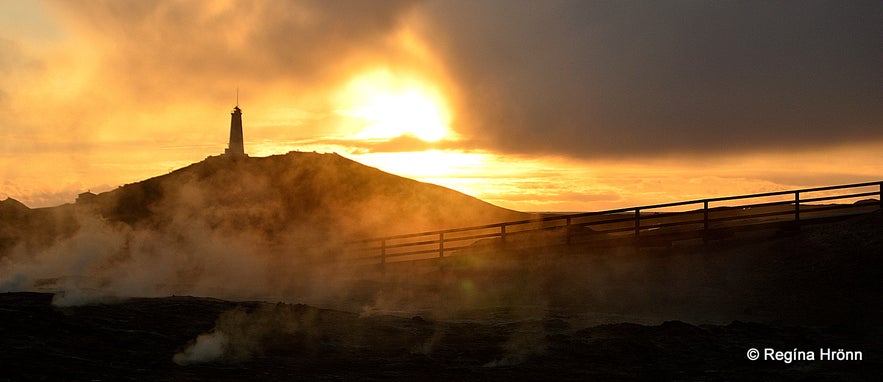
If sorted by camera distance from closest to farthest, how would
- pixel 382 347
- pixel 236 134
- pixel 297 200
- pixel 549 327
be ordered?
pixel 382 347
pixel 549 327
pixel 297 200
pixel 236 134

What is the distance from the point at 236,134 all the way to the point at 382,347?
72106 millimetres

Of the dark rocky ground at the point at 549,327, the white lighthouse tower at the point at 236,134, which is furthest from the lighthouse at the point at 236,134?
the dark rocky ground at the point at 549,327

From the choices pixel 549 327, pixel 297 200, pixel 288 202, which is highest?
pixel 297 200

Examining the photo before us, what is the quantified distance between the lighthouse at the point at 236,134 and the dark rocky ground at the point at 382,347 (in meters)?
64.3

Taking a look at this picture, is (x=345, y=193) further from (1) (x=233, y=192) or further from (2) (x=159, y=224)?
(2) (x=159, y=224)

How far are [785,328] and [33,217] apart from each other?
81505 millimetres

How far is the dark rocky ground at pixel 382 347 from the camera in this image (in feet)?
43.8

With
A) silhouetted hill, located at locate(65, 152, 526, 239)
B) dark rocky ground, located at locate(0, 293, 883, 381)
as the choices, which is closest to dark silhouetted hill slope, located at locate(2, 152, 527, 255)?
silhouetted hill, located at locate(65, 152, 526, 239)

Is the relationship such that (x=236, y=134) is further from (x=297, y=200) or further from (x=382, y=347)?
(x=382, y=347)

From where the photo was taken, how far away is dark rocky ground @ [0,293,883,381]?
43.8 ft

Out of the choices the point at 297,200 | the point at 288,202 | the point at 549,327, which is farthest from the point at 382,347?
the point at 297,200

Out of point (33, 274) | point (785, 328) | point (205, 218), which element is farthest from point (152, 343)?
point (205, 218)

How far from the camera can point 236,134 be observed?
3351 inches

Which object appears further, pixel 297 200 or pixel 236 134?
pixel 236 134
